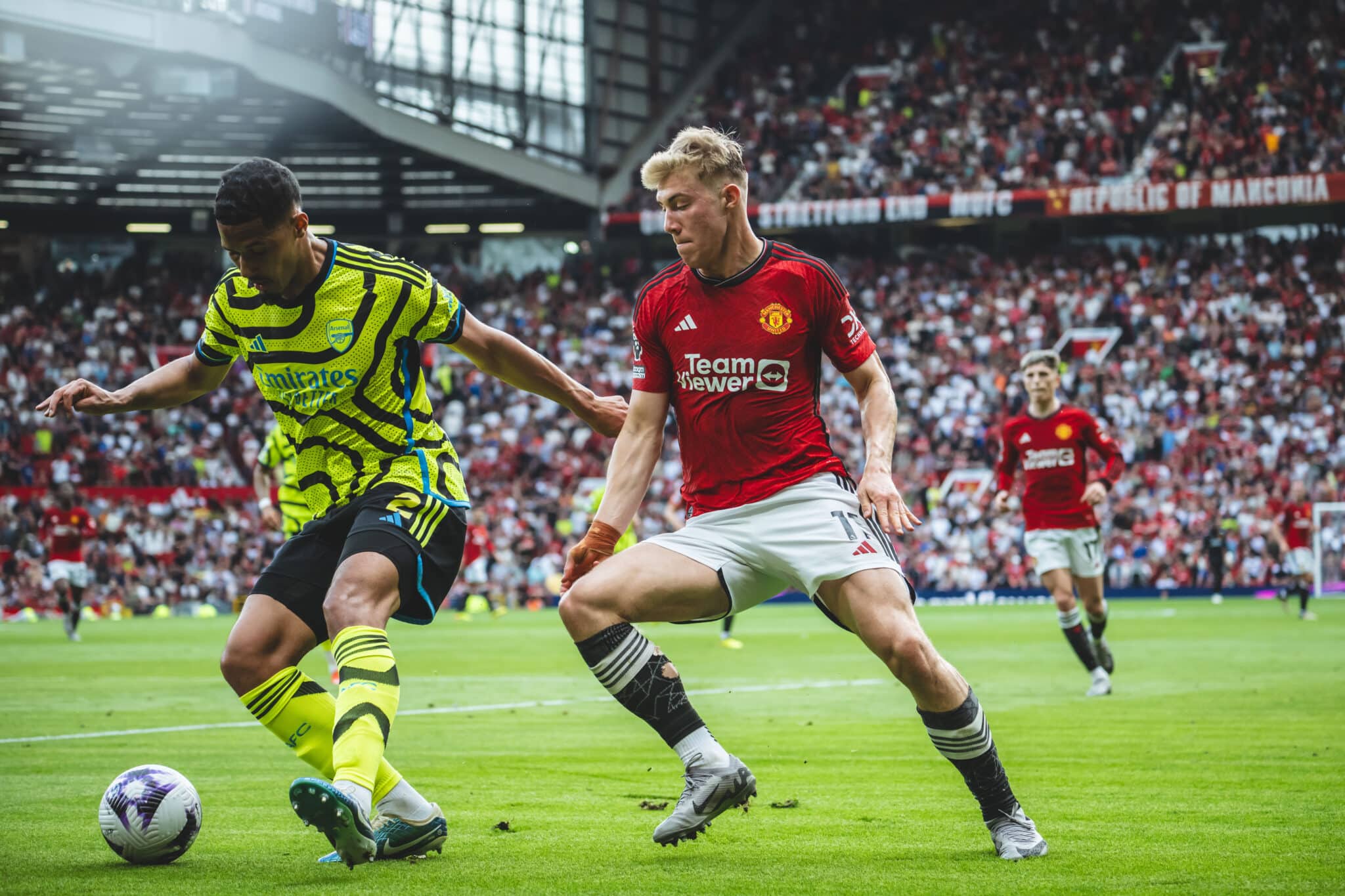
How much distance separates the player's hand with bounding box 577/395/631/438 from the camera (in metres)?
5.84

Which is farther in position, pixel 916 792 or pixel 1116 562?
pixel 1116 562

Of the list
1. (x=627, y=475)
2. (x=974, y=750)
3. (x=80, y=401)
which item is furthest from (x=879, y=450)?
(x=80, y=401)

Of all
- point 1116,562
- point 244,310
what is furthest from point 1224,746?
point 1116,562

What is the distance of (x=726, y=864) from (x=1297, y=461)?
31.9 metres

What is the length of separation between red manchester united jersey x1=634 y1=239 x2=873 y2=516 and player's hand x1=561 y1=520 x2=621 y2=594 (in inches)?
15.6

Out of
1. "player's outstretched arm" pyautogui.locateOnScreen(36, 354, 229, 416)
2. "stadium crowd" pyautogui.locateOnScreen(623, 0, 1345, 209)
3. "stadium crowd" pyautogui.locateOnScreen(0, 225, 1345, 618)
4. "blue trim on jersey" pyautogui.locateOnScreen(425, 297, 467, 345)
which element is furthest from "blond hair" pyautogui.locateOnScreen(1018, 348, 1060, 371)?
"stadium crowd" pyautogui.locateOnScreen(623, 0, 1345, 209)

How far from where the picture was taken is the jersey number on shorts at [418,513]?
5.22 meters

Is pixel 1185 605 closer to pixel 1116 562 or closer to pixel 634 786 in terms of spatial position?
pixel 1116 562

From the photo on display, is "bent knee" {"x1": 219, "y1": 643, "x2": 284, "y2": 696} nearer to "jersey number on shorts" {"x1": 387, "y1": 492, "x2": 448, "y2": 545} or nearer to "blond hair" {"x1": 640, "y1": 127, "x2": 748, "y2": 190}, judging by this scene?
Result: "jersey number on shorts" {"x1": 387, "y1": 492, "x2": 448, "y2": 545}

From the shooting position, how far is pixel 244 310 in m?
5.41

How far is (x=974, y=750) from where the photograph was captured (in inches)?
207

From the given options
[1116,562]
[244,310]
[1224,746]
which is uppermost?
[244,310]

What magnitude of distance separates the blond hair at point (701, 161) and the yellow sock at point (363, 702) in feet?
6.34

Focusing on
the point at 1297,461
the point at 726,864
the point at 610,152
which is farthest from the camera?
the point at 610,152
